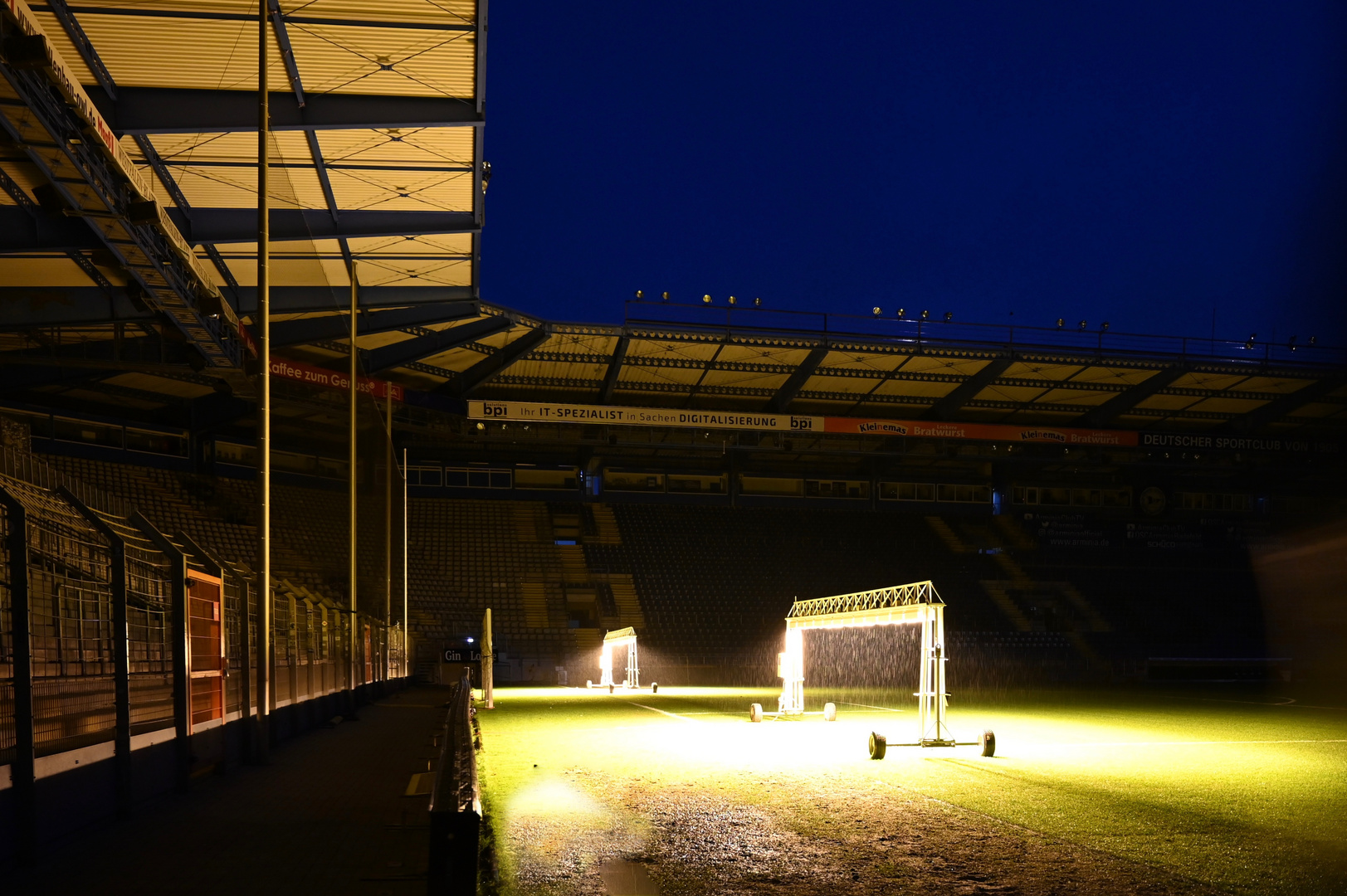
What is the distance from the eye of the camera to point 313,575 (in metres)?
40.2

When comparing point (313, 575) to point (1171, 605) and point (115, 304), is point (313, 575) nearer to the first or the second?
point (115, 304)

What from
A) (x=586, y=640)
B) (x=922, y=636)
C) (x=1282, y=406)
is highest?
(x=1282, y=406)

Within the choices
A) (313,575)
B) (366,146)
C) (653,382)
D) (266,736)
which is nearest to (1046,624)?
(653,382)

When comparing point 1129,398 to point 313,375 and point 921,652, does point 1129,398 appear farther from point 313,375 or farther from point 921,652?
point 313,375

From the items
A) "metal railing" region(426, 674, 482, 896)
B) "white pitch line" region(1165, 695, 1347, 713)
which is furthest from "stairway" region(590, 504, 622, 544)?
"metal railing" region(426, 674, 482, 896)

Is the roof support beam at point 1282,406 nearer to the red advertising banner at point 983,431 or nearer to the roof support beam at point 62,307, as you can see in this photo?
the red advertising banner at point 983,431

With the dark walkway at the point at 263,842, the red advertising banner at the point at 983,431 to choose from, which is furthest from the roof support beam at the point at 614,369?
the dark walkway at the point at 263,842

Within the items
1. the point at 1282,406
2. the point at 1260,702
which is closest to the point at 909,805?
the point at 1260,702

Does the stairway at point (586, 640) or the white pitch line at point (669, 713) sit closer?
the white pitch line at point (669, 713)

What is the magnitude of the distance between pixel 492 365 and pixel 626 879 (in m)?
37.0

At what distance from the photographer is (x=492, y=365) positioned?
43.4 metres

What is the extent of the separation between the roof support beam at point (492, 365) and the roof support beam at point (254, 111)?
18.8m

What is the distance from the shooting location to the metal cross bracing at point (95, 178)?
14.6 m

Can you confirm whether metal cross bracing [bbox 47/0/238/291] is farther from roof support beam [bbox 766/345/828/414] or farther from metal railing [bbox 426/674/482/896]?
roof support beam [bbox 766/345/828/414]
